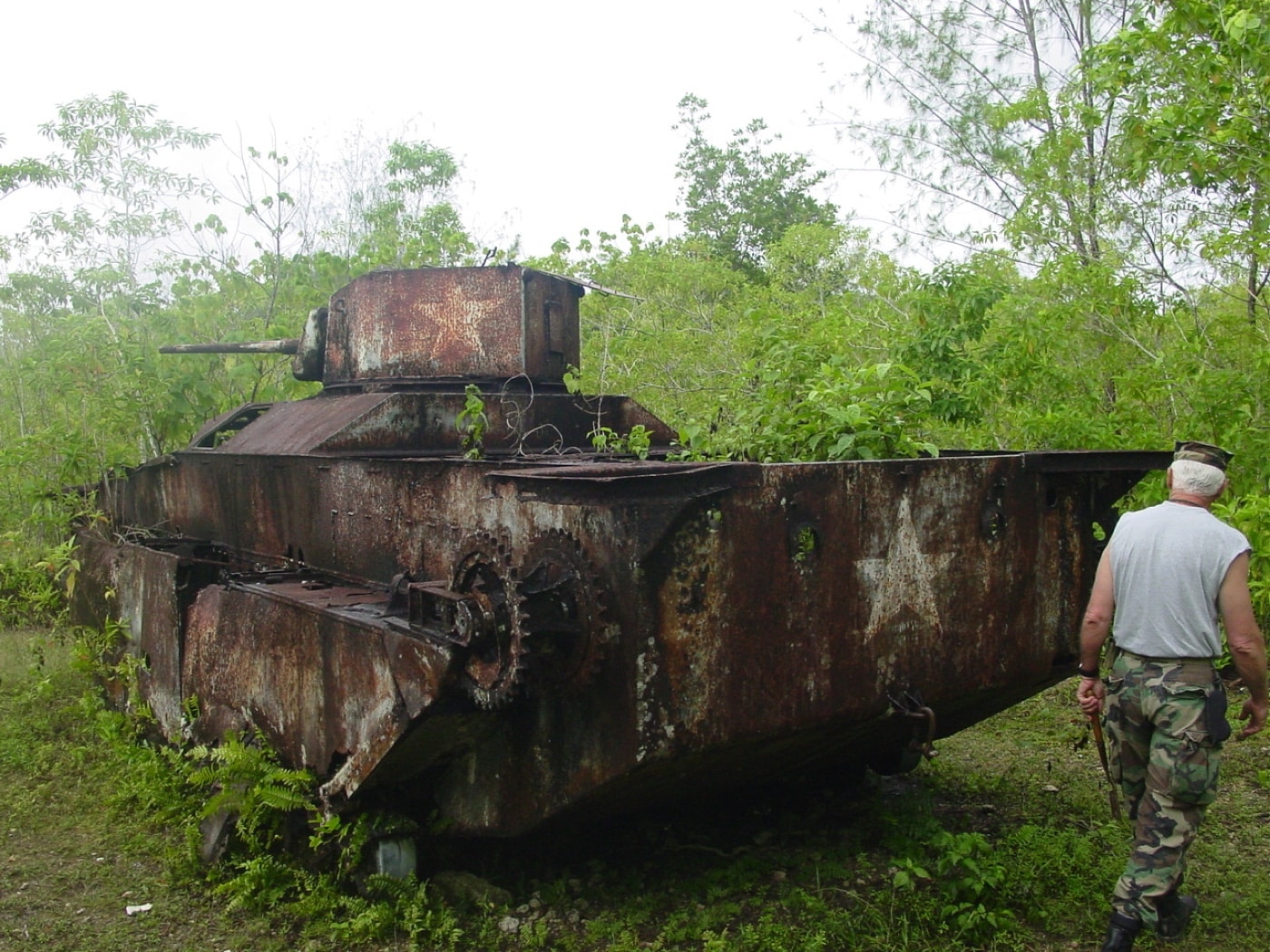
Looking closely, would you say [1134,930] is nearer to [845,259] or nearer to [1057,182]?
[1057,182]

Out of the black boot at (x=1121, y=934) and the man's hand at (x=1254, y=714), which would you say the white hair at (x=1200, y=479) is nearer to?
the man's hand at (x=1254, y=714)

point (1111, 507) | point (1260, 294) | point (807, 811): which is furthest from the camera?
point (1260, 294)

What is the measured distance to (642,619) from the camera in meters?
3.30

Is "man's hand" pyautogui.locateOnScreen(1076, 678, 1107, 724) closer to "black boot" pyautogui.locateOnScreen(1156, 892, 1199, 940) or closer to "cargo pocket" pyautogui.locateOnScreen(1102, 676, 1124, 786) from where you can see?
"cargo pocket" pyautogui.locateOnScreen(1102, 676, 1124, 786)

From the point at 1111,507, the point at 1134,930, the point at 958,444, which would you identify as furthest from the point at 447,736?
the point at 958,444

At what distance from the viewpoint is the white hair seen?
3.68 meters

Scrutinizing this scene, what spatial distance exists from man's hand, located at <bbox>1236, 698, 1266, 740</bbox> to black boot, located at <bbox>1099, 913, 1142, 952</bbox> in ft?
2.18

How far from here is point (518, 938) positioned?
3809 mm

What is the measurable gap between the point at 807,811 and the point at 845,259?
12.1 m

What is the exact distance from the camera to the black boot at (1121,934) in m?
3.60

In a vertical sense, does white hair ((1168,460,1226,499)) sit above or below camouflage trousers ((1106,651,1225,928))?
above

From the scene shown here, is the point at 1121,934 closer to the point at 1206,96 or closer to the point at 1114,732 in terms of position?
the point at 1114,732

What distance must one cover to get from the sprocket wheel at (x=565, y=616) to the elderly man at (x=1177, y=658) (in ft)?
5.54

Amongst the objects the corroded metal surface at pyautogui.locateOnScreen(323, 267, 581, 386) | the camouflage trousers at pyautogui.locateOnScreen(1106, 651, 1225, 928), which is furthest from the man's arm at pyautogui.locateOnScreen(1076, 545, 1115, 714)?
the corroded metal surface at pyautogui.locateOnScreen(323, 267, 581, 386)
